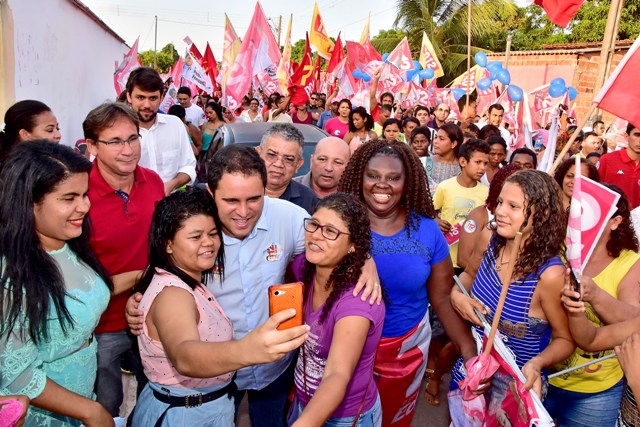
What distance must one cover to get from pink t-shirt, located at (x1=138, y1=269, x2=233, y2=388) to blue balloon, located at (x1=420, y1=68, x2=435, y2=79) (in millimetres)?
11493

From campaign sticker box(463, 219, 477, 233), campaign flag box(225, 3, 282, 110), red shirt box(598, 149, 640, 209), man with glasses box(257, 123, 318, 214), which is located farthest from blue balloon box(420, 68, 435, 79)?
man with glasses box(257, 123, 318, 214)

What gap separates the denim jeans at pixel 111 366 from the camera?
2471 millimetres

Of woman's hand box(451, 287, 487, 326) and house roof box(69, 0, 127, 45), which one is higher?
house roof box(69, 0, 127, 45)

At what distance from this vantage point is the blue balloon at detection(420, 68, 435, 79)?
1229 centimetres

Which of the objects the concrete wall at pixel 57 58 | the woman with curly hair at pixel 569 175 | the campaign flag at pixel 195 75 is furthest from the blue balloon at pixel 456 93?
the woman with curly hair at pixel 569 175

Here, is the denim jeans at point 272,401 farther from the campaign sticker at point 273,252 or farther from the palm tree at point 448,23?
the palm tree at point 448,23

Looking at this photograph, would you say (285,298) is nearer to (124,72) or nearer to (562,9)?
(562,9)

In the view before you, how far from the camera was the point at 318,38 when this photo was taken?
13.6 m

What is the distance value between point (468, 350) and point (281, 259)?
0.97m

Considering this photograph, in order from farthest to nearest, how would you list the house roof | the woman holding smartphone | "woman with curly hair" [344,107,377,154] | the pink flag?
the house roof
"woman with curly hair" [344,107,377,154]
the pink flag
the woman holding smartphone

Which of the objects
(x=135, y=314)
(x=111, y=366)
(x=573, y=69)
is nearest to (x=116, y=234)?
(x=111, y=366)

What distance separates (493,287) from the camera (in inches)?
87.3

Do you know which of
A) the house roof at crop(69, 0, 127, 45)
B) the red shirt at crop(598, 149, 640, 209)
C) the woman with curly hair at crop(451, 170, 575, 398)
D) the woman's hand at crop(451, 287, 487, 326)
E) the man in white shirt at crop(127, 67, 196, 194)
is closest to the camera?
the woman with curly hair at crop(451, 170, 575, 398)

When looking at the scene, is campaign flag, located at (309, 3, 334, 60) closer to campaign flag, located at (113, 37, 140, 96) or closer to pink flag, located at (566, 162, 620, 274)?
campaign flag, located at (113, 37, 140, 96)
